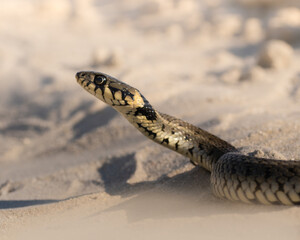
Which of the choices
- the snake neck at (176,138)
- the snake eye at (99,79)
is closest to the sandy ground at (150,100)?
the snake neck at (176,138)

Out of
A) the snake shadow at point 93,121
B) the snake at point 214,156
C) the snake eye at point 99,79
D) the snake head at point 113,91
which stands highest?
the snake shadow at point 93,121

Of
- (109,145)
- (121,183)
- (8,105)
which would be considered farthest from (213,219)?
(8,105)

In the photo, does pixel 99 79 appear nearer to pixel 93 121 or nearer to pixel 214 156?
pixel 214 156

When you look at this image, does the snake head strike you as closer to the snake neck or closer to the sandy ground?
the snake neck

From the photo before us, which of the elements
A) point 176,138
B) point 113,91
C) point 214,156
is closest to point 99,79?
point 113,91

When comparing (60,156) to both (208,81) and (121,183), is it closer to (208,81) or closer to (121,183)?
(121,183)

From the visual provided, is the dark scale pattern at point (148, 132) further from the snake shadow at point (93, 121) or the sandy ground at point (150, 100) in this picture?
the snake shadow at point (93, 121)
